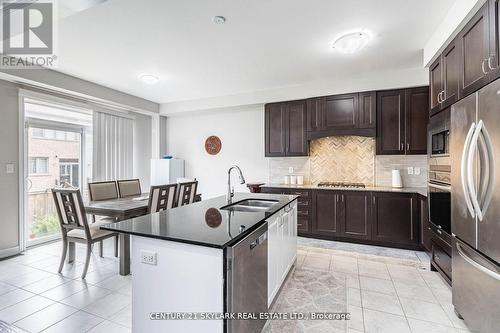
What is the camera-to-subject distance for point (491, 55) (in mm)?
1680

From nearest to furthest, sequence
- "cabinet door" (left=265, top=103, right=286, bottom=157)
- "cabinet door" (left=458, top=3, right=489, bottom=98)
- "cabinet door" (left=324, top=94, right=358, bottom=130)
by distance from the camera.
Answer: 1. "cabinet door" (left=458, top=3, right=489, bottom=98)
2. "cabinet door" (left=324, top=94, right=358, bottom=130)
3. "cabinet door" (left=265, top=103, right=286, bottom=157)

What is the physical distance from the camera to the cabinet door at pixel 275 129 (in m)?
4.54

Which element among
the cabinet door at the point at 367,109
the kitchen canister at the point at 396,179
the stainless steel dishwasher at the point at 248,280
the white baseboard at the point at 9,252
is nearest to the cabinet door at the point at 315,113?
the cabinet door at the point at 367,109

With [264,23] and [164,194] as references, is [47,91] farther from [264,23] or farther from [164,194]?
[264,23]

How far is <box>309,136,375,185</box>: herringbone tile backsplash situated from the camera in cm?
423

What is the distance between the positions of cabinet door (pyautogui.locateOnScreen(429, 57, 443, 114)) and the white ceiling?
1.11 ft

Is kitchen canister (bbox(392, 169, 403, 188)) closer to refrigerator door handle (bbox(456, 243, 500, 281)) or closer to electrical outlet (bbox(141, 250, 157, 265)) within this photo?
refrigerator door handle (bbox(456, 243, 500, 281))

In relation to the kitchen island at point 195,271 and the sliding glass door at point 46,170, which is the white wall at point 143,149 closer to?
the sliding glass door at point 46,170

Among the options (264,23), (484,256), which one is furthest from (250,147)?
(484,256)

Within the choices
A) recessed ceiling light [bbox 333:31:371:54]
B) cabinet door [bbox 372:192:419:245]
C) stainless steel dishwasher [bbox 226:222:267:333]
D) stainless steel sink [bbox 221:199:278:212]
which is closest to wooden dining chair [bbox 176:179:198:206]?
stainless steel sink [bbox 221:199:278:212]

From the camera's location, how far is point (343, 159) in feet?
14.4

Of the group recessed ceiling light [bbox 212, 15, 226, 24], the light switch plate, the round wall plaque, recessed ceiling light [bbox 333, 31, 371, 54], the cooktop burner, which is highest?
recessed ceiling light [bbox 212, 15, 226, 24]

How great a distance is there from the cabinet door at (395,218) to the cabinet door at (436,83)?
1.35 meters

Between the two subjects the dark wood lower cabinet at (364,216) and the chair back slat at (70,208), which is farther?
the dark wood lower cabinet at (364,216)
